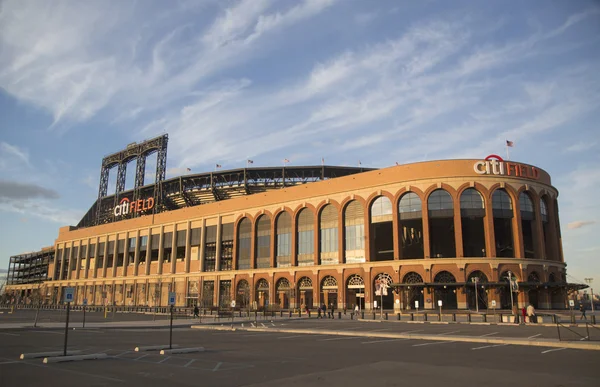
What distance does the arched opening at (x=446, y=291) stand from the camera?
63.2m

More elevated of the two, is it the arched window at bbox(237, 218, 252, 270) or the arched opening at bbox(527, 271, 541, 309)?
the arched window at bbox(237, 218, 252, 270)

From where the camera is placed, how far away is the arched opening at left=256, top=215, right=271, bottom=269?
81750 mm

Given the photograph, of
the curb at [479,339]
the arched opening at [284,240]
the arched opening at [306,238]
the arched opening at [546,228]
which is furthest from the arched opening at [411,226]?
the curb at [479,339]

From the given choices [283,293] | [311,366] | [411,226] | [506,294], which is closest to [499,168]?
[411,226]

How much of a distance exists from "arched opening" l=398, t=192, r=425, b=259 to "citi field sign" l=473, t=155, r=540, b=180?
9.51m

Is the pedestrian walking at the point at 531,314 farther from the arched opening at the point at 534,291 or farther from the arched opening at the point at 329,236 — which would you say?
the arched opening at the point at 329,236

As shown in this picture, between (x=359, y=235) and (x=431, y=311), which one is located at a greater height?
(x=359, y=235)

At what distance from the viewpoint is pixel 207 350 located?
2033 centimetres

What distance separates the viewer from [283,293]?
7794 centimetres

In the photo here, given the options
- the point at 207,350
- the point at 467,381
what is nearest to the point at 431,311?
the point at 207,350

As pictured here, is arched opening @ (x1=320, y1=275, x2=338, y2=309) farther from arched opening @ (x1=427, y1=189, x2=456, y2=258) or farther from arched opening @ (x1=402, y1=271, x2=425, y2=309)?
arched opening @ (x1=427, y1=189, x2=456, y2=258)

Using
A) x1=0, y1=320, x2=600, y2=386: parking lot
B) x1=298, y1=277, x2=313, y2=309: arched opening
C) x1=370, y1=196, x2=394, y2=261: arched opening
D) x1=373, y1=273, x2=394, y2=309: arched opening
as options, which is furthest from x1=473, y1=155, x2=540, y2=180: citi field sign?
x1=0, y1=320, x2=600, y2=386: parking lot

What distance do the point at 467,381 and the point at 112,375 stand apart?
32.7 ft

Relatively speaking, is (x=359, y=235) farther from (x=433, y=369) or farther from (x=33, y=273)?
(x=33, y=273)
